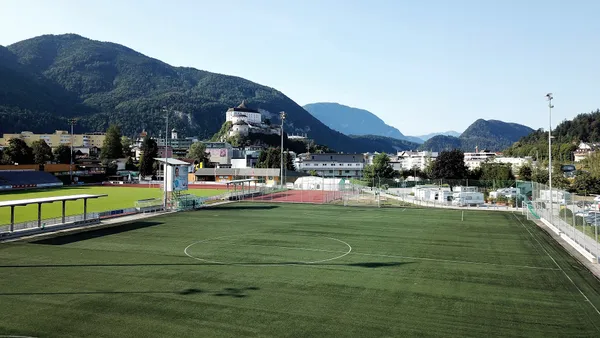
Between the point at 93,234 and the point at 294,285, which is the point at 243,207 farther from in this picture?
the point at 294,285

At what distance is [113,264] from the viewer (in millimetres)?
17984

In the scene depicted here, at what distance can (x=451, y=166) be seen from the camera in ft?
248

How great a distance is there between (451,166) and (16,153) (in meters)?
90.4

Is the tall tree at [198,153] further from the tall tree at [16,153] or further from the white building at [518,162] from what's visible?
the white building at [518,162]

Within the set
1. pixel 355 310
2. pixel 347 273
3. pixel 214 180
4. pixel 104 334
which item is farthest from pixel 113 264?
pixel 214 180

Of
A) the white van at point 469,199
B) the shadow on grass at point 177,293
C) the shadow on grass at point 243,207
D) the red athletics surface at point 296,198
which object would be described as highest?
Result: the white van at point 469,199

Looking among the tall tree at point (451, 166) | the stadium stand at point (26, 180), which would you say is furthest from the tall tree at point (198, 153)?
the tall tree at point (451, 166)

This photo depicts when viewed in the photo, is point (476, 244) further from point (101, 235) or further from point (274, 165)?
point (274, 165)

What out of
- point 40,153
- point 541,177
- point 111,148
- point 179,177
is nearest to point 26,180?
point 40,153

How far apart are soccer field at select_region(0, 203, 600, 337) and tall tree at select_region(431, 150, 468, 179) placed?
4914 centimetres

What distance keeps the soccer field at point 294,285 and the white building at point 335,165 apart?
8925 centimetres

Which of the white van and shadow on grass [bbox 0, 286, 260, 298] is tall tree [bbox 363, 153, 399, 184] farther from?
shadow on grass [bbox 0, 286, 260, 298]

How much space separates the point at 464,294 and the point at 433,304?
6.03 ft

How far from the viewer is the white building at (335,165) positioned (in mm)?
116812
